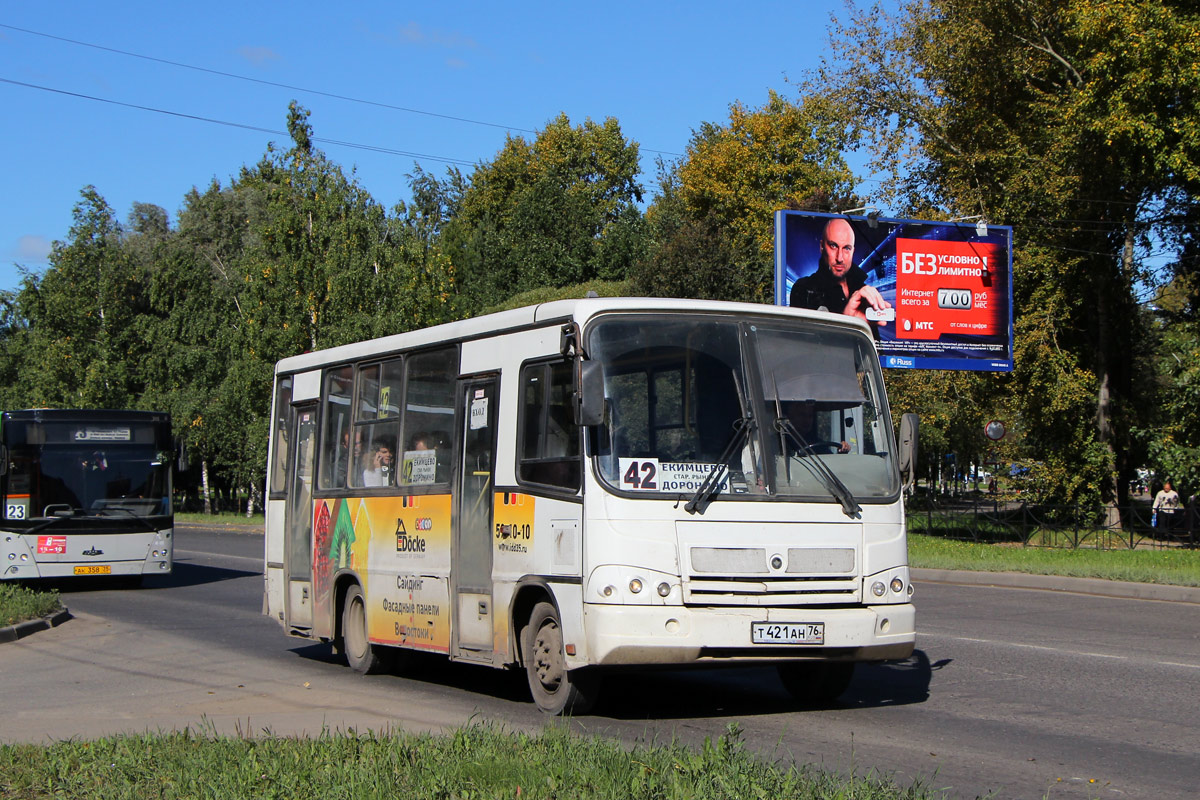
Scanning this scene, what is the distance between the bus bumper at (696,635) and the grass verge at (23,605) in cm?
1018

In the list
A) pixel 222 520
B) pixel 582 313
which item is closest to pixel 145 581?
pixel 582 313

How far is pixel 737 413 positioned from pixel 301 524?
581cm

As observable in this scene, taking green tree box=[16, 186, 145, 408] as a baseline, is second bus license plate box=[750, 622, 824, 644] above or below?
below

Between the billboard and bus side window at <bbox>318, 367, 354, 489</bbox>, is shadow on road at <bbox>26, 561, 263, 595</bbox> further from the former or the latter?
the billboard

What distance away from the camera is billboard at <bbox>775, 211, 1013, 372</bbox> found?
28031 millimetres

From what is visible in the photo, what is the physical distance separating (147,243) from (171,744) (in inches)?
2780

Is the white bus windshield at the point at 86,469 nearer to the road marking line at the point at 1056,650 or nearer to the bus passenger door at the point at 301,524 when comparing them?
the bus passenger door at the point at 301,524

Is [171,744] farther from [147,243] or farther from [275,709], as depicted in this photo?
[147,243]

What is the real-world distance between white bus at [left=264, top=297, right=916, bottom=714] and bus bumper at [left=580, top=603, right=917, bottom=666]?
1 cm

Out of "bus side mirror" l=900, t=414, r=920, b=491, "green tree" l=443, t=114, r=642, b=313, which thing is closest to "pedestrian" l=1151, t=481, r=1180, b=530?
"bus side mirror" l=900, t=414, r=920, b=491

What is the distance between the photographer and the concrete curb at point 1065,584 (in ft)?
62.2

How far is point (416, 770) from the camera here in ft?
20.5

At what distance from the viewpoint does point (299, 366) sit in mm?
13523

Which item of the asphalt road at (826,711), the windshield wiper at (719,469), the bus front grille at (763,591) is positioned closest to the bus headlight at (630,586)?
the bus front grille at (763,591)
